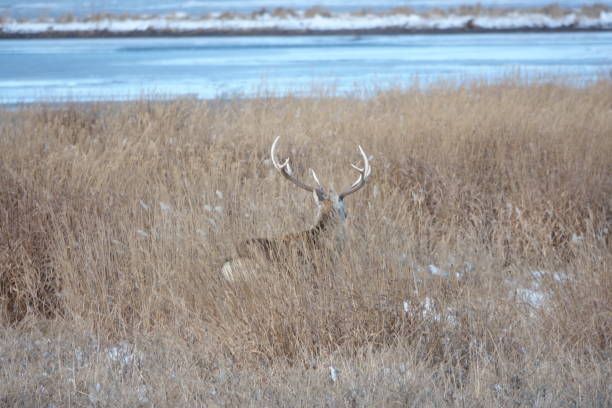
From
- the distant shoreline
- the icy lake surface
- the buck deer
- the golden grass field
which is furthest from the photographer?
the distant shoreline

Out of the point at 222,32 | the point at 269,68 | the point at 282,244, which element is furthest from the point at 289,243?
the point at 222,32

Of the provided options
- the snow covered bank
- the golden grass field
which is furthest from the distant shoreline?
the golden grass field

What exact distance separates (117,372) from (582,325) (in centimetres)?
→ 257

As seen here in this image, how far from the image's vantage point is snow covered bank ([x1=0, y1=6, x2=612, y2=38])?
5300 centimetres

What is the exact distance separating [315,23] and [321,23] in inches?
22.0

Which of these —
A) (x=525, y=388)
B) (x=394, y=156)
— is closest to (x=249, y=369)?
(x=525, y=388)

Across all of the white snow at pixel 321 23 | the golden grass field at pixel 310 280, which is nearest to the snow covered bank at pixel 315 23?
the white snow at pixel 321 23

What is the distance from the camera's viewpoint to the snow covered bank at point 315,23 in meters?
53.0

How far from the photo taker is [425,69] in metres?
21.5

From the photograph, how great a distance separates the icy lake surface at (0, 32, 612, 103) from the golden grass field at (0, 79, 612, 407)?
234 inches

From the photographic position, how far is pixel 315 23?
2345 inches

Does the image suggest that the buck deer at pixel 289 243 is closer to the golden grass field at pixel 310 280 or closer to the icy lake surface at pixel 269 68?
the golden grass field at pixel 310 280

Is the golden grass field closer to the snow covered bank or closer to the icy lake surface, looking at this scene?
the icy lake surface

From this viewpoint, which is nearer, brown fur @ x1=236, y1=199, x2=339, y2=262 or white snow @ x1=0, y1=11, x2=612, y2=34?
brown fur @ x1=236, y1=199, x2=339, y2=262
